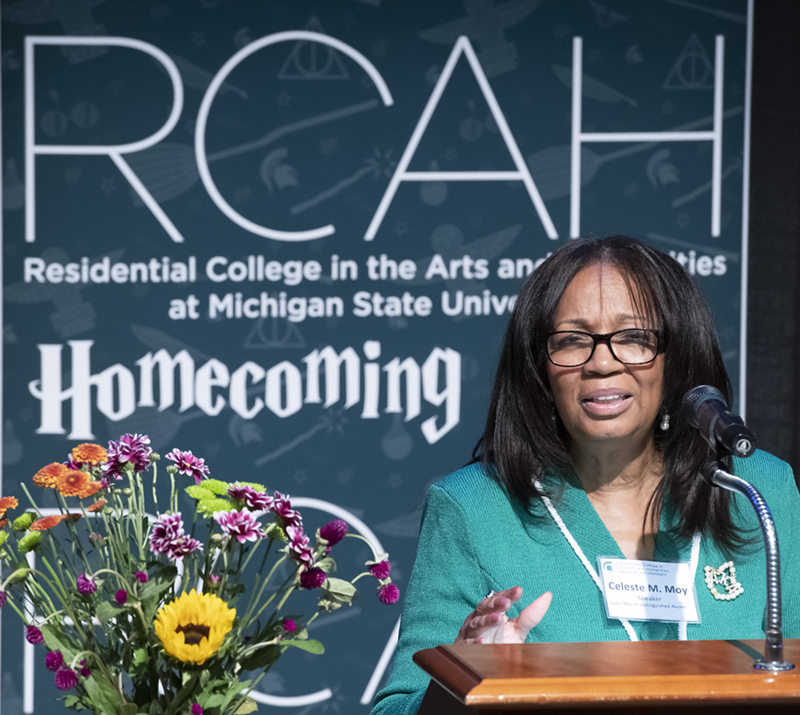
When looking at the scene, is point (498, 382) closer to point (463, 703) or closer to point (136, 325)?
point (463, 703)

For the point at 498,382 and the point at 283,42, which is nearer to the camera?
the point at 498,382

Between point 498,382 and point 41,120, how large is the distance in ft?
6.30

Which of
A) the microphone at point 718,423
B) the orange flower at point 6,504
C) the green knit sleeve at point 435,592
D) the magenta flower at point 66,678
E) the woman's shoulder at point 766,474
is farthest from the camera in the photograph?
the woman's shoulder at point 766,474

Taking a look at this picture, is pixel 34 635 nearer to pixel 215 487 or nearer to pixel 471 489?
pixel 215 487

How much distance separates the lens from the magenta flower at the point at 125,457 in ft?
4.16

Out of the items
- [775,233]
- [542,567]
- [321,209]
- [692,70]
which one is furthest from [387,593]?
[692,70]

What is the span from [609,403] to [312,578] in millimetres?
669

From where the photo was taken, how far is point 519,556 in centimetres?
160

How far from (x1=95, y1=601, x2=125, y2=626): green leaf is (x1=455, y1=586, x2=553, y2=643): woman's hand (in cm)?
47

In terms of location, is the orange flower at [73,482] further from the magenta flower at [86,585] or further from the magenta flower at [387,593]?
the magenta flower at [387,593]

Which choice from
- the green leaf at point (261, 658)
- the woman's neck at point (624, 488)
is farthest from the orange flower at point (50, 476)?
the woman's neck at point (624, 488)

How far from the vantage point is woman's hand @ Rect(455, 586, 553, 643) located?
A: 121cm

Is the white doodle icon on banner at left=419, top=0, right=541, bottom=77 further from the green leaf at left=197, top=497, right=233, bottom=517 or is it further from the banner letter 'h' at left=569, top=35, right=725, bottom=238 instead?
the green leaf at left=197, top=497, right=233, bottom=517

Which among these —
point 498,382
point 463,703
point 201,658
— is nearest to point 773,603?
point 463,703
